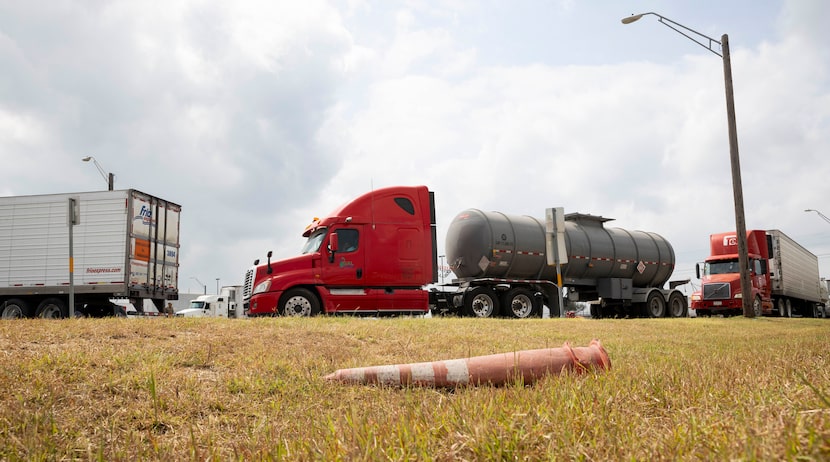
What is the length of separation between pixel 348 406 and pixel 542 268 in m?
15.9

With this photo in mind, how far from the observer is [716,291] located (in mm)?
25156

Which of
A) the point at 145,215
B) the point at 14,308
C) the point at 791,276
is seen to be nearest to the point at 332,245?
the point at 145,215

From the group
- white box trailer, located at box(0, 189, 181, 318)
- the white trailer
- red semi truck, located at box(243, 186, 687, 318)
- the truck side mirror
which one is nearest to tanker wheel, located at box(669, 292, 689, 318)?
red semi truck, located at box(243, 186, 687, 318)

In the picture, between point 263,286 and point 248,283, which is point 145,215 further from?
point 263,286

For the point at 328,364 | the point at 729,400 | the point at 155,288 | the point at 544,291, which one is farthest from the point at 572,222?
the point at 729,400

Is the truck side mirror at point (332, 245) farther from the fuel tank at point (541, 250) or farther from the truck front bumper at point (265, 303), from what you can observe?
the fuel tank at point (541, 250)

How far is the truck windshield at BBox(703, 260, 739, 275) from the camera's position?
25.3 meters

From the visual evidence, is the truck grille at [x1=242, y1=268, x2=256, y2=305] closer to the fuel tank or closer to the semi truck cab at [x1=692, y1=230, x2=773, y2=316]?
the fuel tank

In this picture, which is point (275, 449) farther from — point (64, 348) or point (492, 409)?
point (64, 348)

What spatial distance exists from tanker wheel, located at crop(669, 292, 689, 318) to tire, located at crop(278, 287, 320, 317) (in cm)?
1547

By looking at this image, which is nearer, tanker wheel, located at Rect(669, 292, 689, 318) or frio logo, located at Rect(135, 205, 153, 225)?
frio logo, located at Rect(135, 205, 153, 225)

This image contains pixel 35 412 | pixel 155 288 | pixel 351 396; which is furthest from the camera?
pixel 155 288

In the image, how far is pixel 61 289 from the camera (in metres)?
18.3

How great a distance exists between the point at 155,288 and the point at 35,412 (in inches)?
672
